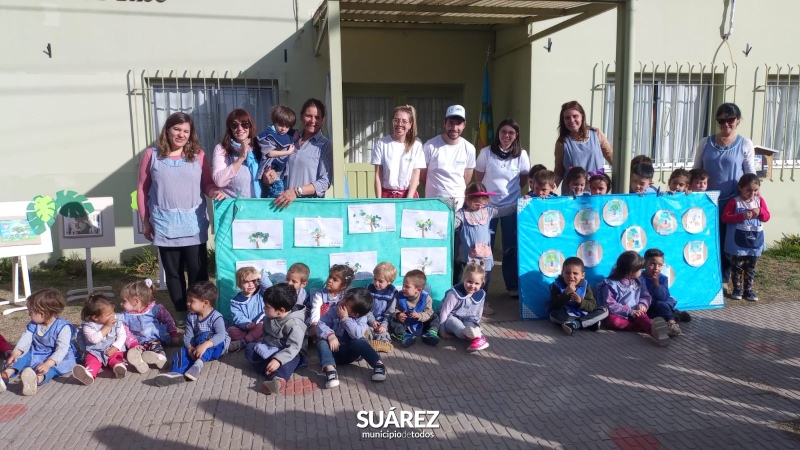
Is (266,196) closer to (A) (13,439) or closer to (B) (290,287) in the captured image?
(B) (290,287)

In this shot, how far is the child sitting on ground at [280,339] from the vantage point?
13.3 feet

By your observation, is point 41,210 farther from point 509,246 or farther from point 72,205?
point 509,246

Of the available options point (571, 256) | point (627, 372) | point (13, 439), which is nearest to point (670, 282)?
point (571, 256)

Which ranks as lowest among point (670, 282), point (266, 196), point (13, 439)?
point (13, 439)

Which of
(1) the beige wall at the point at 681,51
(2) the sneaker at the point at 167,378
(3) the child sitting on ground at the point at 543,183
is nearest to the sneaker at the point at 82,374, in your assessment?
(2) the sneaker at the point at 167,378

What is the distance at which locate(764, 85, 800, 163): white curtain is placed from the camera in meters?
8.60

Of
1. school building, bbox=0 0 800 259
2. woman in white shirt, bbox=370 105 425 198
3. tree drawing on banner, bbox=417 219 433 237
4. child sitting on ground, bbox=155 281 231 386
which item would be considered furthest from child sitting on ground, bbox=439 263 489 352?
school building, bbox=0 0 800 259

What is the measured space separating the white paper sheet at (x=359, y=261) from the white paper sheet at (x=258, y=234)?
49 centimetres

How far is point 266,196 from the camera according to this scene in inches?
208

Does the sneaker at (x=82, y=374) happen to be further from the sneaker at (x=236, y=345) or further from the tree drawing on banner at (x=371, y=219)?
the tree drawing on banner at (x=371, y=219)

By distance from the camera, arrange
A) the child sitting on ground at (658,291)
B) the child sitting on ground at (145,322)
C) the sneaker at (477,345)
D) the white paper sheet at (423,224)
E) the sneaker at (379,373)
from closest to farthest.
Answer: the sneaker at (379,373) < the child sitting on ground at (145,322) < the sneaker at (477,345) < the child sitting on ground at (658,291) < the white paper sheet at (423,224)

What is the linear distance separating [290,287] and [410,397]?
1.13 metres

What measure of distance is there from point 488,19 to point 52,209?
540 centimetres

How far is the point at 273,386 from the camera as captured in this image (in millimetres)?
3891
